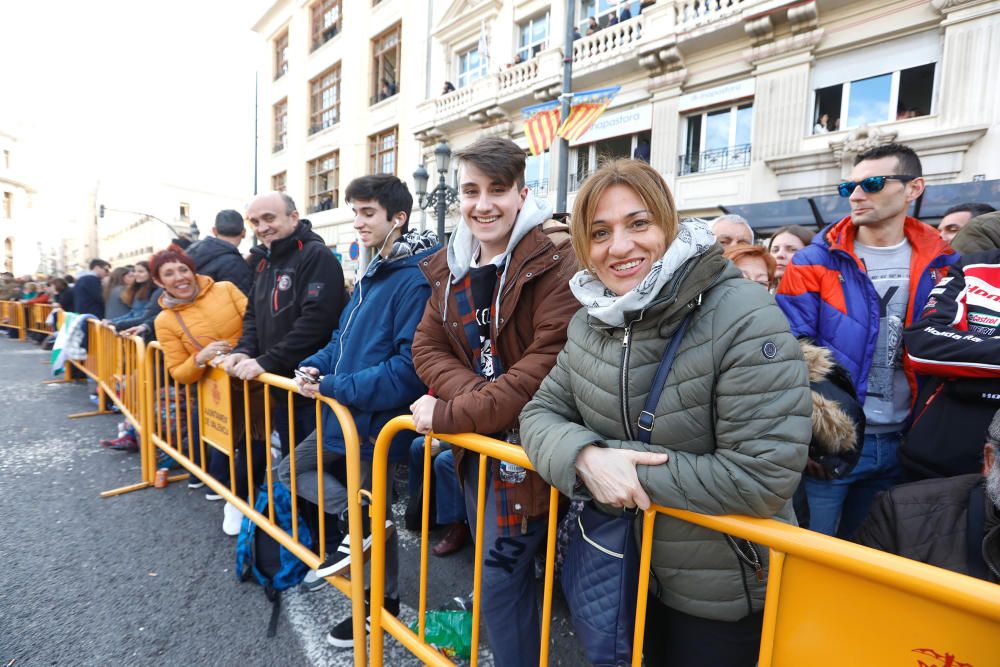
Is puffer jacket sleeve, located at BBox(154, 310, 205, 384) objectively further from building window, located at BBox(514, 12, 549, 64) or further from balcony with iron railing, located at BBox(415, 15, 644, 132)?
building window, located at BBox(514, 12, 549, 64)

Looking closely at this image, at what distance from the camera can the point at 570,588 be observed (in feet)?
4.59

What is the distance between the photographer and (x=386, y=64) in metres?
20.1

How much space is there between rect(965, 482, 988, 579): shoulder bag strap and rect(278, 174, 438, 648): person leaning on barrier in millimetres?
1878

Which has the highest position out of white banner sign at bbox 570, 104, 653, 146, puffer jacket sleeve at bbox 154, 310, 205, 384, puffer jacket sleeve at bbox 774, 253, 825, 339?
white banner sign at bbox 570, 104, 653, 146

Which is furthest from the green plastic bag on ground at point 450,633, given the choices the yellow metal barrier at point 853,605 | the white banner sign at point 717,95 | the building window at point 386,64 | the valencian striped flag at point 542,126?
the building window at point 386,64

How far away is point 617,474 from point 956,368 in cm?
128

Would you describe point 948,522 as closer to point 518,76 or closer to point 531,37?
point 518,76

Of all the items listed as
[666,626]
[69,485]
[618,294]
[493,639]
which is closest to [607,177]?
[618,294]

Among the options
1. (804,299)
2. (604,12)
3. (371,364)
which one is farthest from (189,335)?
(604,12)

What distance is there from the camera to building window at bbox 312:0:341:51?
72.5 feet

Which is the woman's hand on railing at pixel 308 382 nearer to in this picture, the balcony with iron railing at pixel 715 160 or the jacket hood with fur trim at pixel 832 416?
the jacket hood with fur trim at pixel 832 416

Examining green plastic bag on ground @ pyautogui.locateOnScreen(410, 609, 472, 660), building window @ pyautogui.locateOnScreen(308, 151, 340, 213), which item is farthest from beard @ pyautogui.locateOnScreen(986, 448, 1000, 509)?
building window @ pyautogui.locateOnScreen(308, 151, 340, 213)

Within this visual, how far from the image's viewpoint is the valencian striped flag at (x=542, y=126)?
8352 millimetres

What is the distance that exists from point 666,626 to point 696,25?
41.3 ft
